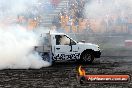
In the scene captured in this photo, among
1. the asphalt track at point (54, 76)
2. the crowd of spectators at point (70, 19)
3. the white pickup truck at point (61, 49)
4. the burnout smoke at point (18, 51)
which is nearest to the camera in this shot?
the asphalt track at point (54, 76)

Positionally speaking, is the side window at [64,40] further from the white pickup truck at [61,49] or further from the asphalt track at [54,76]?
the asphalt track at [54,76]

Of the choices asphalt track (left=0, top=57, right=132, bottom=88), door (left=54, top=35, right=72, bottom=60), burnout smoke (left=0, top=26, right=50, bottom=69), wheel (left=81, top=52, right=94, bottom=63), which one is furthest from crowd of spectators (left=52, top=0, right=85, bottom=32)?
asphalt track (left=0, top=57, right=132, bottom=88)

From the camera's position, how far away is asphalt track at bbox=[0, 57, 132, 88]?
14.3 meters

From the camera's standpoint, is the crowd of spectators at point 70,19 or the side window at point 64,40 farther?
the crowd of spectators at point 70,19

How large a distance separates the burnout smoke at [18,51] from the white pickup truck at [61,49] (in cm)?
38

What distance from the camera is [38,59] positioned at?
2053 cm

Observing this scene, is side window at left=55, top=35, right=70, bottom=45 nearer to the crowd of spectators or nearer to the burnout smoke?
the burnout smoke

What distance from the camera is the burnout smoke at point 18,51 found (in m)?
20.0

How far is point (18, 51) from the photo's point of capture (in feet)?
67.1

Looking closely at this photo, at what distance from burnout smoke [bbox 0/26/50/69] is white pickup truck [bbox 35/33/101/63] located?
383mm

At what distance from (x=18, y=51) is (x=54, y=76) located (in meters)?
4.39

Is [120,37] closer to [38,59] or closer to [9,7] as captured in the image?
[9,7]

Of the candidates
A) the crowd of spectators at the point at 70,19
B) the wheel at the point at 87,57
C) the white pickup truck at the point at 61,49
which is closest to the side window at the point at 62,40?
the white pickup truck at the point at 61,49

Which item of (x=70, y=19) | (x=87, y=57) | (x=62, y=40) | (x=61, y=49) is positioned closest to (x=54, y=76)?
(x=61, y=49)
